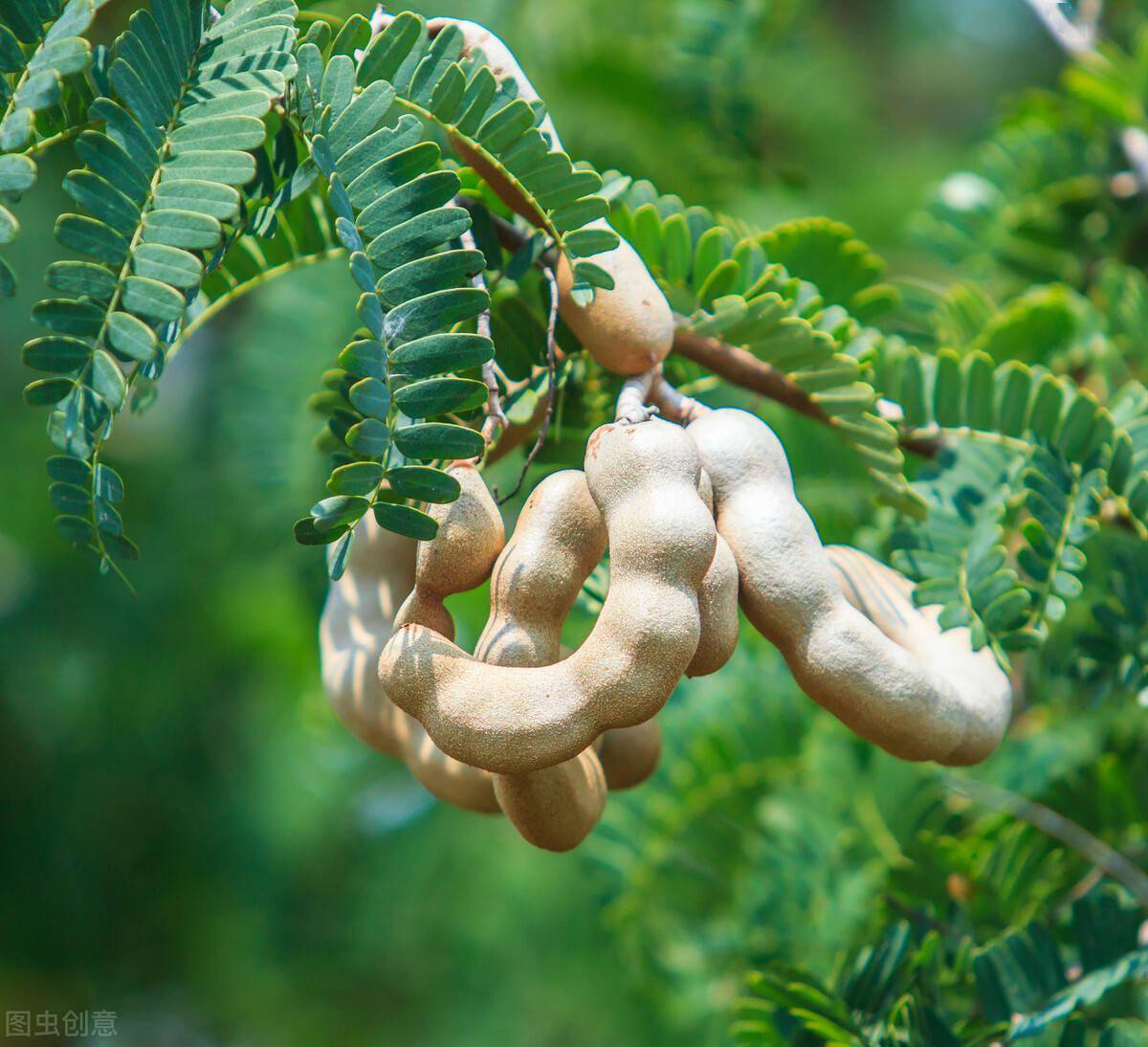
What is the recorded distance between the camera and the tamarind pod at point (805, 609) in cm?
55

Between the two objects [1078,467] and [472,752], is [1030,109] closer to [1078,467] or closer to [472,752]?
[1078,467]

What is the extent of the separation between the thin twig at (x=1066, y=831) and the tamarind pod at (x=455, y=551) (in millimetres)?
541

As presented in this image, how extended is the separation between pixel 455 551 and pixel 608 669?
87 millimetres

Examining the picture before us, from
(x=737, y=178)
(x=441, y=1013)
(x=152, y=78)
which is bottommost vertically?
(x=441, y=1013)

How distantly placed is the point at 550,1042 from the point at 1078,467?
1409mm

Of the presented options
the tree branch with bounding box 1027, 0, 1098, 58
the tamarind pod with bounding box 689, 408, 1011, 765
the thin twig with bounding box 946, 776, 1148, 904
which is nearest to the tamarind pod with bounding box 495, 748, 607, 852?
the tamarind pod with bounding box 689, 408, 1011, 765

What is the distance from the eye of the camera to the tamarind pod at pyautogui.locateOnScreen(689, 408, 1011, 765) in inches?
21.6

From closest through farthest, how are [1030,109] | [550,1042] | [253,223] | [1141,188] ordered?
[253,223]
[1141,188]
[1030,109]
[550,1042]

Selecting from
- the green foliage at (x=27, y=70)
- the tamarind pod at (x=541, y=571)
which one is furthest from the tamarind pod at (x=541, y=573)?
the green foliage at (x=27, y=70)

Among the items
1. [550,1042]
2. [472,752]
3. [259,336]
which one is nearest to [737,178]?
[259,336]

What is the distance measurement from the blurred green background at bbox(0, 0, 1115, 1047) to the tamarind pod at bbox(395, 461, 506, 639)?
0.50 m

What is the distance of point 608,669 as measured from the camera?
0.49 meters

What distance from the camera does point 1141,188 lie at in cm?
115

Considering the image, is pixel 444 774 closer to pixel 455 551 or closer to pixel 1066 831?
pixel 455 551
